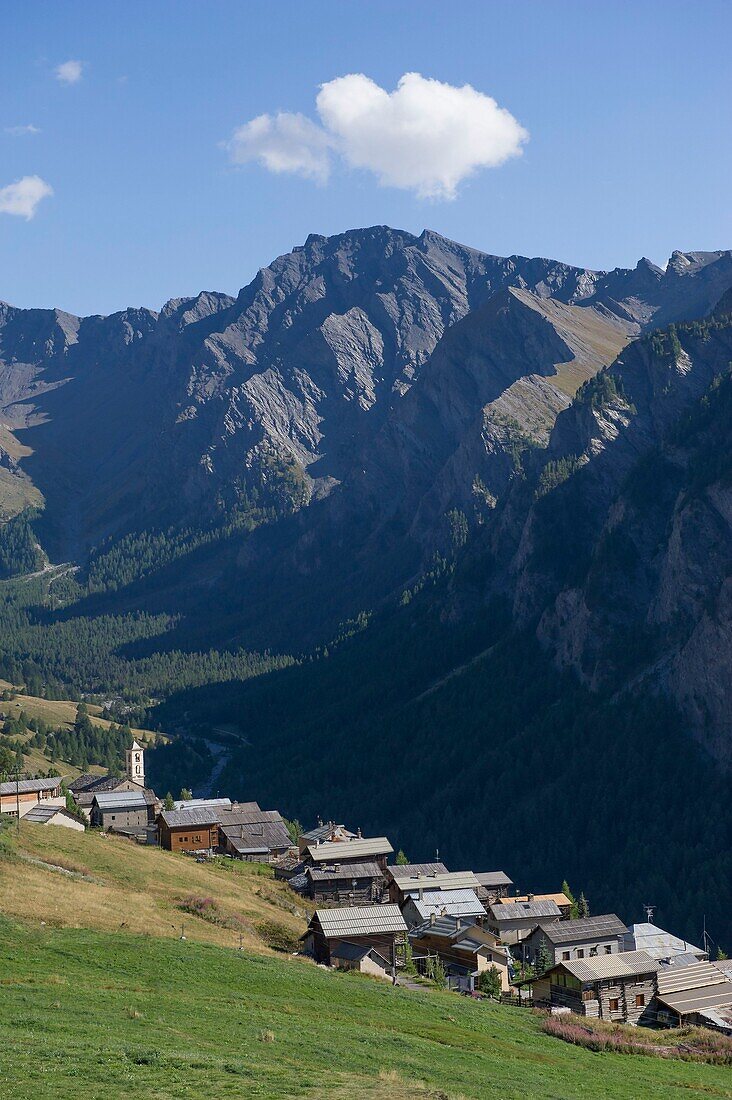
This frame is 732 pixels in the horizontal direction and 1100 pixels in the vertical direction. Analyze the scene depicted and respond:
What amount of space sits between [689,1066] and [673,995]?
852 inches

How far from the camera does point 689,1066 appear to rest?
69938mm

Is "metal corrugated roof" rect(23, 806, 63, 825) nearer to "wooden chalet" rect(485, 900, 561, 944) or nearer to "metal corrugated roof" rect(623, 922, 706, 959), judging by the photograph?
"wooden chalet" rect(485, 900, 561, 944)

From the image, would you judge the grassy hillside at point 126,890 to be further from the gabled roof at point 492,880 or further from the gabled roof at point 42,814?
the gabled roof at point 492,880

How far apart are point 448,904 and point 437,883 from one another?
10164 mm

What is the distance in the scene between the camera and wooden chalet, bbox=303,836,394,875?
444ft

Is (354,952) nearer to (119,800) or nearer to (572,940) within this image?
(572,940)

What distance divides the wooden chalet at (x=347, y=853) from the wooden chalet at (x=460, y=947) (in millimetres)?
27414

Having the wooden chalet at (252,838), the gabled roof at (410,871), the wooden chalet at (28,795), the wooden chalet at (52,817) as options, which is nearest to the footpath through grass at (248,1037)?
the wooden chalet at (52,817)

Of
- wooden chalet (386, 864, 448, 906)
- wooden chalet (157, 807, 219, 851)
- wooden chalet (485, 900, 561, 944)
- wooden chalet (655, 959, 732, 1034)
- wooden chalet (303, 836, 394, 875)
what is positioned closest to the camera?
wooden chalet (655, 959, 732, 1034)

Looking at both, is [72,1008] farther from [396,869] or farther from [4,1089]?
[396,869]

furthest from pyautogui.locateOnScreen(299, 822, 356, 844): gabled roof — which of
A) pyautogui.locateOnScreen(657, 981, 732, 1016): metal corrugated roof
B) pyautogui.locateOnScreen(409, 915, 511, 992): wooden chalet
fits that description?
pyautogui.locateOnScreen(657, 981, 732, 1016): metal corrugated roof

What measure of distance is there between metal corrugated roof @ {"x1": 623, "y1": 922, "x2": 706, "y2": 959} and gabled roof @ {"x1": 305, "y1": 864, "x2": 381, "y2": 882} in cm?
2861

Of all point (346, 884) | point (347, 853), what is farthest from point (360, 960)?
point (347, 853)

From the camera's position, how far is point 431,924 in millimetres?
108312
